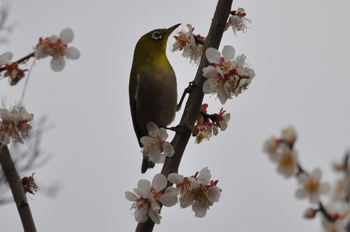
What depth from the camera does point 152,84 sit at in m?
4.43

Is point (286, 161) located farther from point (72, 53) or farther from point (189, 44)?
point (189, 44)

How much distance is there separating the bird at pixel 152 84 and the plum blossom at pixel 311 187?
10.3 feet

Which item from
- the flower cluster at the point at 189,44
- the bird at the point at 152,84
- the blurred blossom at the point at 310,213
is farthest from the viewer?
the bird at the point at 152,84

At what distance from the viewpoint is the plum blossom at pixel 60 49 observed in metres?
2.15

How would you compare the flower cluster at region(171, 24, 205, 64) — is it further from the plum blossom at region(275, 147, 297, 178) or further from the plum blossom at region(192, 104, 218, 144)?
the plum blossom at region(275, 147, 297, 178)

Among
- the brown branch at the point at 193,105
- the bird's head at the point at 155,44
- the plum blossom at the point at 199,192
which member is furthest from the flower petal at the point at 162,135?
the bird's head at the point at 155,44

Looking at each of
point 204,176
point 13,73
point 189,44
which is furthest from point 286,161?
point 189,44

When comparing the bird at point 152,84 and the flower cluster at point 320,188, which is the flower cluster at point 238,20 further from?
the flower cluster at point 320,188

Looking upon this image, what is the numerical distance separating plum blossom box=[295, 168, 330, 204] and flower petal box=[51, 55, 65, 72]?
56.5 inches

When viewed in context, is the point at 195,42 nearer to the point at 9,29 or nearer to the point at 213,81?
the point at 213,81

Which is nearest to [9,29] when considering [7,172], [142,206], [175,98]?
[175,98]

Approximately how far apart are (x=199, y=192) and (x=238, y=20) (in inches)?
56.6

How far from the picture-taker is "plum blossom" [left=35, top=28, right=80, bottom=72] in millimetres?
2148

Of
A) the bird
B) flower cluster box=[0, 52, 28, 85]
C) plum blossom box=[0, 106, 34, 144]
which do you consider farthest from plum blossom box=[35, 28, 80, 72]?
the bird
